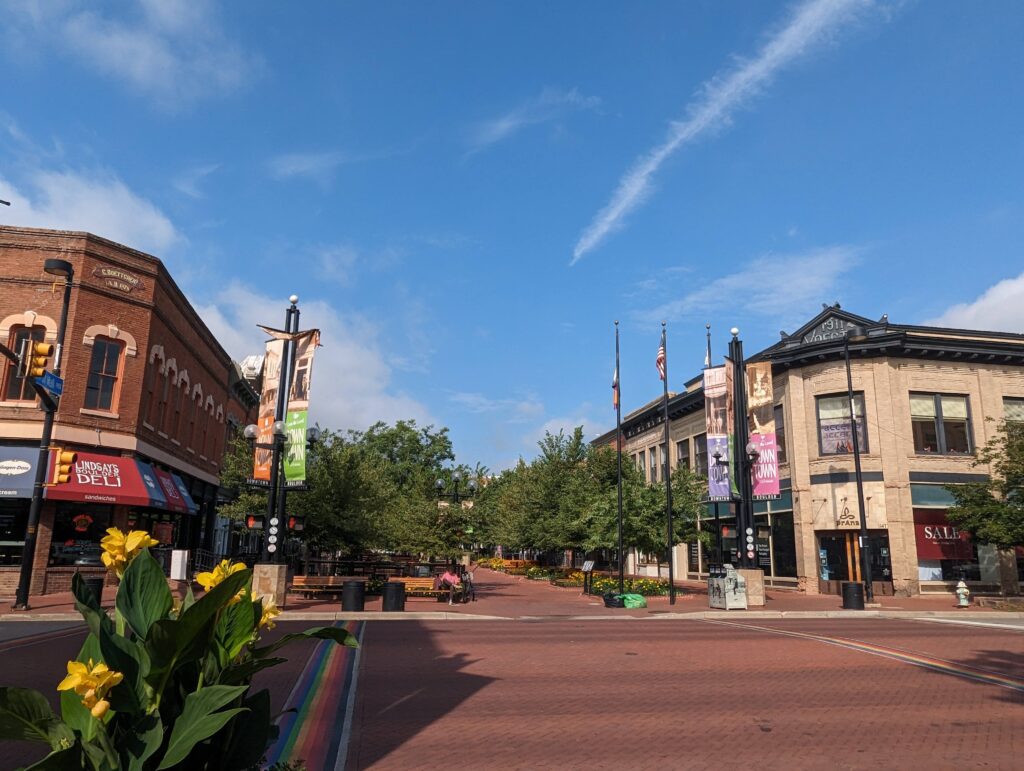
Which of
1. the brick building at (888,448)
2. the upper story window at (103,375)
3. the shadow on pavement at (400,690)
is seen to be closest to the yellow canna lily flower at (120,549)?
the shadow on pavement at (400,690)

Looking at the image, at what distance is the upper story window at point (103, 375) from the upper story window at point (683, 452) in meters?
30.8

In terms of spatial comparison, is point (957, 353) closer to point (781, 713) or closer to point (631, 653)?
point (631, 653)

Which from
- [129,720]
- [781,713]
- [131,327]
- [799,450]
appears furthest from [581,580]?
[129,720]

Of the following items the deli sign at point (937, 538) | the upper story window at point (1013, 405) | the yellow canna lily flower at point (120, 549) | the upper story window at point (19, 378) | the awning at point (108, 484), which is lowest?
the yellow canna lily flower at point (120, 549)

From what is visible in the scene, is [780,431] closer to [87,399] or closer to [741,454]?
[741,454]

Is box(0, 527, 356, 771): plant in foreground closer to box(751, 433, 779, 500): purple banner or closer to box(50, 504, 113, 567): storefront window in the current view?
box(50, 504, 113, 567): storefront window

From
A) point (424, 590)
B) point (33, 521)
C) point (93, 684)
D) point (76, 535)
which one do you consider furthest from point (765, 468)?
point (93, 684)

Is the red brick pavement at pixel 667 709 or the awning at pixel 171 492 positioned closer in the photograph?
the red brick pavement at pixel 667 709

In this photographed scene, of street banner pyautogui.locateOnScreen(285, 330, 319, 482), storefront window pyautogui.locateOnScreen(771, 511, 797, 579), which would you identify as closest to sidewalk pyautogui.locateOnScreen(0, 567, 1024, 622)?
storefront window pyautogui.locateOnScreen(771, 511, 797, 579)

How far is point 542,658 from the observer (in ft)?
43.2

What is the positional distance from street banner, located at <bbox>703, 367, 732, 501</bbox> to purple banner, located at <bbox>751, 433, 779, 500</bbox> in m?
1.29

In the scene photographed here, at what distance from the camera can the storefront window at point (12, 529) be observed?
23531mm

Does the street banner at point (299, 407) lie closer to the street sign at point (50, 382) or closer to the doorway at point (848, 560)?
the street sign at point (50, 382)

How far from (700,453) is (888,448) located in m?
12.1
